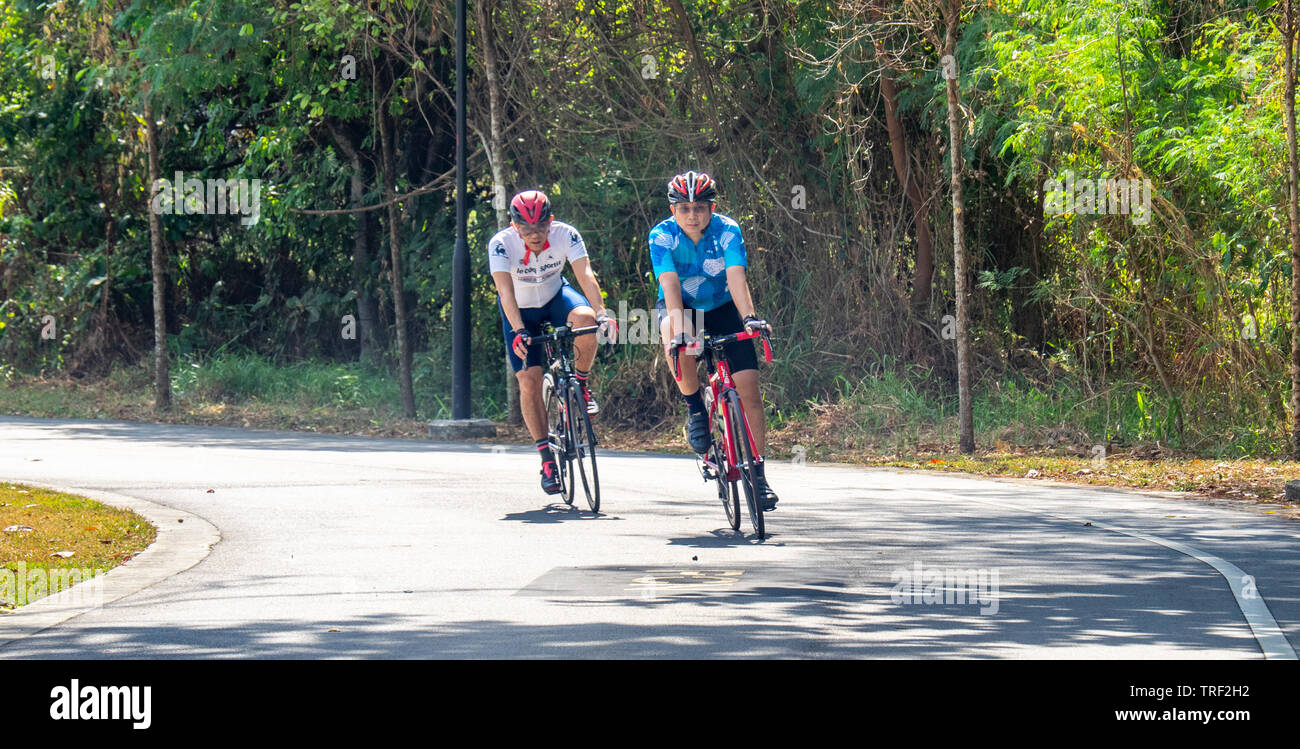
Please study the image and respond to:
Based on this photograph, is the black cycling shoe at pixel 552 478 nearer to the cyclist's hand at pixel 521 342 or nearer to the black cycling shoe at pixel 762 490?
the cyclist's hand at pixel 521 342

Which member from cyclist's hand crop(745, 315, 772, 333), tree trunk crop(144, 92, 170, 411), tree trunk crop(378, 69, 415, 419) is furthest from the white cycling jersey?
tree trunk crop(144, 92, 170, 411)

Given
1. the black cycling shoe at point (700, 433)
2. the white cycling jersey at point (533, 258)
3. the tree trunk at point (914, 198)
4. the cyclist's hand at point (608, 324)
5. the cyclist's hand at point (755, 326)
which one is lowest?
the black cycling shoe at point (700, 433)

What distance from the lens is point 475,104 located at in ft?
68.8

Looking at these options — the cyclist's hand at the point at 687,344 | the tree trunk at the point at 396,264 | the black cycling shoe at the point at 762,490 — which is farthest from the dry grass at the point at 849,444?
the cyclist's hand at the point at 687,344

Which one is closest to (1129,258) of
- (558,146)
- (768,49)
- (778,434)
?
(778,434)

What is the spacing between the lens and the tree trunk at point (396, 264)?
2189 centimetres

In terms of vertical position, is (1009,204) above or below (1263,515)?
above

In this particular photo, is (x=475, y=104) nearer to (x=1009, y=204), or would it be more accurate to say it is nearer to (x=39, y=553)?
(x=1009, y=204)

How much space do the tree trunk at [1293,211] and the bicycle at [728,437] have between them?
6641mm

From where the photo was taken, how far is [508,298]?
10.9m

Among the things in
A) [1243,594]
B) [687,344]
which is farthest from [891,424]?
[1243,594]

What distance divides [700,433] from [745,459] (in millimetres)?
648
